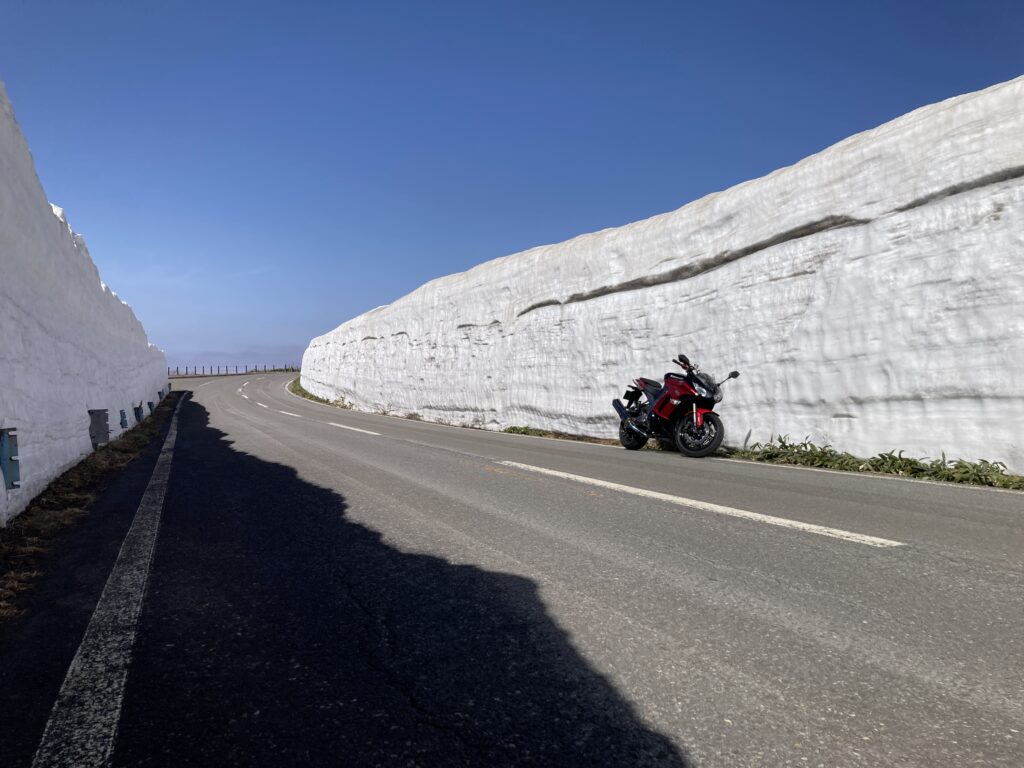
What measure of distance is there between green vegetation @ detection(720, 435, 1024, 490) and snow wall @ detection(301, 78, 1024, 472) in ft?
0.61

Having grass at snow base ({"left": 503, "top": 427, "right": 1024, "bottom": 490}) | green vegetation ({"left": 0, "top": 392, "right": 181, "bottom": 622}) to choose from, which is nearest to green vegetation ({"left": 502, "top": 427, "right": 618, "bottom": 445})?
grass at snow base ({"left": 503, "top": 427, "right": 1024, "bottom": 490})

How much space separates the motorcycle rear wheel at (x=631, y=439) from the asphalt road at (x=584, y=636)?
5.07 metres

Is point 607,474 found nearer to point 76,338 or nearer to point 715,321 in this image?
point 715,321

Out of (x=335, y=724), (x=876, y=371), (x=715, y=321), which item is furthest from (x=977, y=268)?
(x=335, y=724)

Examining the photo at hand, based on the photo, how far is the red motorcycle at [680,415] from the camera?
891 centimetres

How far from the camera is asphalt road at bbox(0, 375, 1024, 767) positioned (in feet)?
6.24

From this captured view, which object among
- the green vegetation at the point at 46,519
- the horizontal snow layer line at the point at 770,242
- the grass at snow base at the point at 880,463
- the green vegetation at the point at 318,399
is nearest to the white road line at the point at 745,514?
the grass at snow base at the point at 880,463

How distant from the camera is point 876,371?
26.0 feet

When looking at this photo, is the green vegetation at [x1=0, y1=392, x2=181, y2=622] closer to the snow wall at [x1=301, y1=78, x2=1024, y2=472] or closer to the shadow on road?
the shadow on road

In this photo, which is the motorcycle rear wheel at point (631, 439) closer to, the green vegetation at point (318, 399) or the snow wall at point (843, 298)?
the snow wall at point (843, 298)

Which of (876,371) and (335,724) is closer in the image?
(335,724)

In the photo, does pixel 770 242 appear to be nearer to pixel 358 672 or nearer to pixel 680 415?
pixel 680 415

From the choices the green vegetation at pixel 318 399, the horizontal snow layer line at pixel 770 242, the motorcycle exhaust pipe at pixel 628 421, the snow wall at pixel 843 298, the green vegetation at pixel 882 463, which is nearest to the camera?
the green vegetation at pixel 882 463

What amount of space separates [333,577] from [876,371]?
24.3 feet
